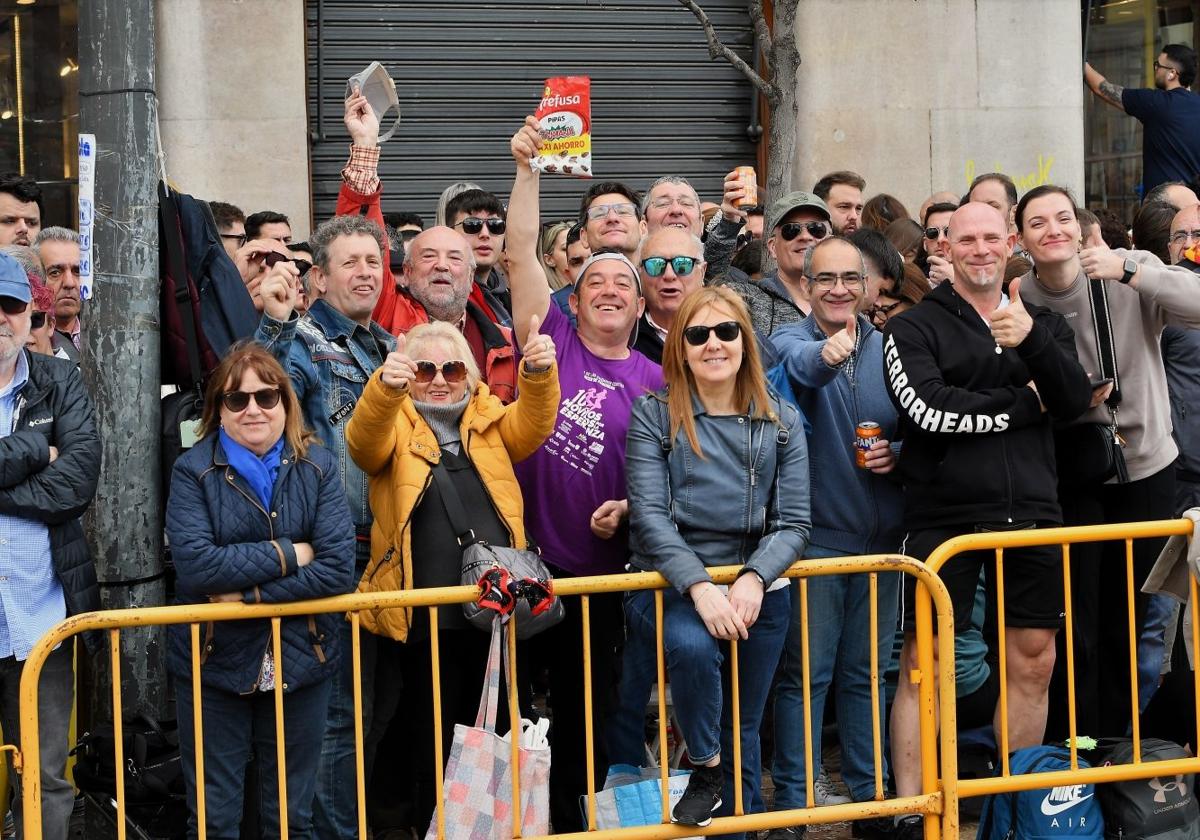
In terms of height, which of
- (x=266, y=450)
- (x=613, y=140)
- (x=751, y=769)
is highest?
(x=613, y=140)

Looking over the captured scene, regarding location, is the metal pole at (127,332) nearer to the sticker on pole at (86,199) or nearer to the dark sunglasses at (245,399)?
the sticker on pole at (86,199)

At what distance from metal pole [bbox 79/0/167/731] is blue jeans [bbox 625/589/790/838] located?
176 centimetres

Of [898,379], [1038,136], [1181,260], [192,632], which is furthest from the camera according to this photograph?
[1038,136]

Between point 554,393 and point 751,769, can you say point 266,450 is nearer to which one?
point 554,393

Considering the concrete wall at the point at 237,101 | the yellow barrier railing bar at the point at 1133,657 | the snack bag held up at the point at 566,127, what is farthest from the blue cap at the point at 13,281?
the concrete wall at the point at 237,101

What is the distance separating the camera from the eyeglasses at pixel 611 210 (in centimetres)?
673

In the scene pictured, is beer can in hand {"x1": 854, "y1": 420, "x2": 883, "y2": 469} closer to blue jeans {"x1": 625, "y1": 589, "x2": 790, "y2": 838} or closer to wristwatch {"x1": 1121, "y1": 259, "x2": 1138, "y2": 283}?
blue jeans {"x1": 625, "y1": 589, "x2": 790, "y2": 838}

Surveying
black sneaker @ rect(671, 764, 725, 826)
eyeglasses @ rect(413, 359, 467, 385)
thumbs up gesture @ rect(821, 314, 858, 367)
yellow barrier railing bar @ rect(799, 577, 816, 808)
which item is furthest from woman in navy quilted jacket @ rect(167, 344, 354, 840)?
thumbs up gesture @ rect(821, 314, 858, 367)

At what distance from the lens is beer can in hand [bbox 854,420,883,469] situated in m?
5.75

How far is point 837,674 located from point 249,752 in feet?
7.44

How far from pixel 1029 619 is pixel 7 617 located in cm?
366

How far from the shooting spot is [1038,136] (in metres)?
11.6

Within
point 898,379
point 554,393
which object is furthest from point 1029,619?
point 554,393

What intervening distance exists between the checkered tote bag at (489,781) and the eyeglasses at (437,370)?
3.38 feet
